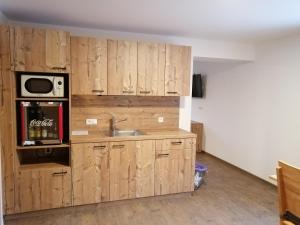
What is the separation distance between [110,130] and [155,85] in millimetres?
931

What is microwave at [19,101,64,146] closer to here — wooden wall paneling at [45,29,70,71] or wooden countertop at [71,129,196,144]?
wooden countertop at [71,129,196,144]

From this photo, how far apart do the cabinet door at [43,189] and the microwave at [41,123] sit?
0.36 metres

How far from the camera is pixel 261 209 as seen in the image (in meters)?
3.28

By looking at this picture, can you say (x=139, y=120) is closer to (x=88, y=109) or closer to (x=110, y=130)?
(x=110, y=130)

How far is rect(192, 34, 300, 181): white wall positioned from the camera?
12.0 feet

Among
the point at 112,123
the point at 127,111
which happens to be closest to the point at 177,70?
the point at 127,111

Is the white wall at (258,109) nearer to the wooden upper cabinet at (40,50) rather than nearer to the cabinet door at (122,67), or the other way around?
the cabinet door at (122,67)

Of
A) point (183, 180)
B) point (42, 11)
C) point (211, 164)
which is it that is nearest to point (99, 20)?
point (42, 11)

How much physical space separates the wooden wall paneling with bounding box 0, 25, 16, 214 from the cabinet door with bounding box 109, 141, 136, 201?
44.0 inches

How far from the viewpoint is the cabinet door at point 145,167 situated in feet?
10.7

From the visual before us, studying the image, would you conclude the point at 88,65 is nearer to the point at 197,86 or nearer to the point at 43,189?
the point at 43,189

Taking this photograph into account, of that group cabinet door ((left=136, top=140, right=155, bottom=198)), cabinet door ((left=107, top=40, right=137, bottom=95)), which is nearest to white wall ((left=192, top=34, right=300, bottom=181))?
cabinet door ((left=136, top=140, right=155, bottom=198))

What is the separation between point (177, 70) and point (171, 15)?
890mm

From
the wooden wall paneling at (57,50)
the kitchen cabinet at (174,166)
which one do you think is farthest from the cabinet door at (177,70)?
the wooden wall paneling at (57,50)
